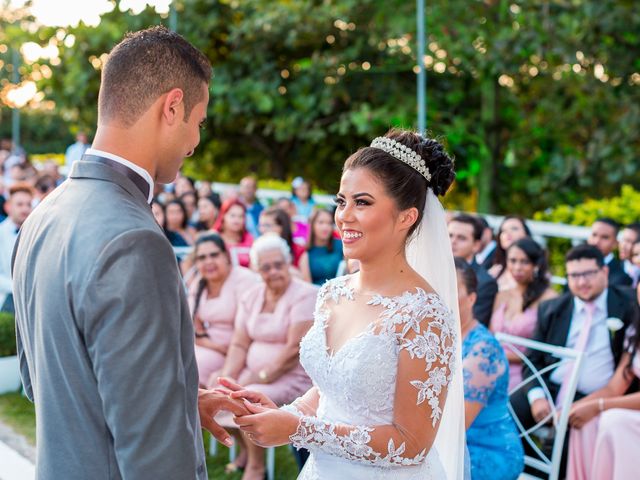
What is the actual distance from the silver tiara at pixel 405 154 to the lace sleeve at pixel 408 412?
524 mm

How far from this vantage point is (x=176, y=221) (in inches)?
344

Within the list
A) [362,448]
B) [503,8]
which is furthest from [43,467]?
[503,8]

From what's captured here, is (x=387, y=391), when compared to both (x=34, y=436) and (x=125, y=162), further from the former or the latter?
(x=34, y=436)

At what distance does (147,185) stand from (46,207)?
0.26 metres

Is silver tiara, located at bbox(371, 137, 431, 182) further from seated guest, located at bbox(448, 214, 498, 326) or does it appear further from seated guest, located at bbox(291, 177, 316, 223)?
seated guest, located at bbox(291, 177, 316, 223)

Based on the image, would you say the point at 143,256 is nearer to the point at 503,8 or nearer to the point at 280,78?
the point at 503,8

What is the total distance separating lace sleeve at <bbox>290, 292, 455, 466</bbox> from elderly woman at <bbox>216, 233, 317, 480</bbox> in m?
2.45

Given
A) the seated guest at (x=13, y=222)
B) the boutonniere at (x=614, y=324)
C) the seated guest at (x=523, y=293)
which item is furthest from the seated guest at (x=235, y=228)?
the boutonniere at (x=614, y=324)

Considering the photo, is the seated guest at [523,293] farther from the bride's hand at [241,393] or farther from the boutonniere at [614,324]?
the bride's hand at [241,393]

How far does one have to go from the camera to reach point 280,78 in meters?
16.5

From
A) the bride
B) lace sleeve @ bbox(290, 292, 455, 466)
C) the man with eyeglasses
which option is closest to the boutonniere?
the man with eyeglasses

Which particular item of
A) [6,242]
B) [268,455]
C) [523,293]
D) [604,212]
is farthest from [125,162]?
[604,212]

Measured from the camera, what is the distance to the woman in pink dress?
5.80 meters

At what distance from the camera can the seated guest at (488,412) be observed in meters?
3.65
